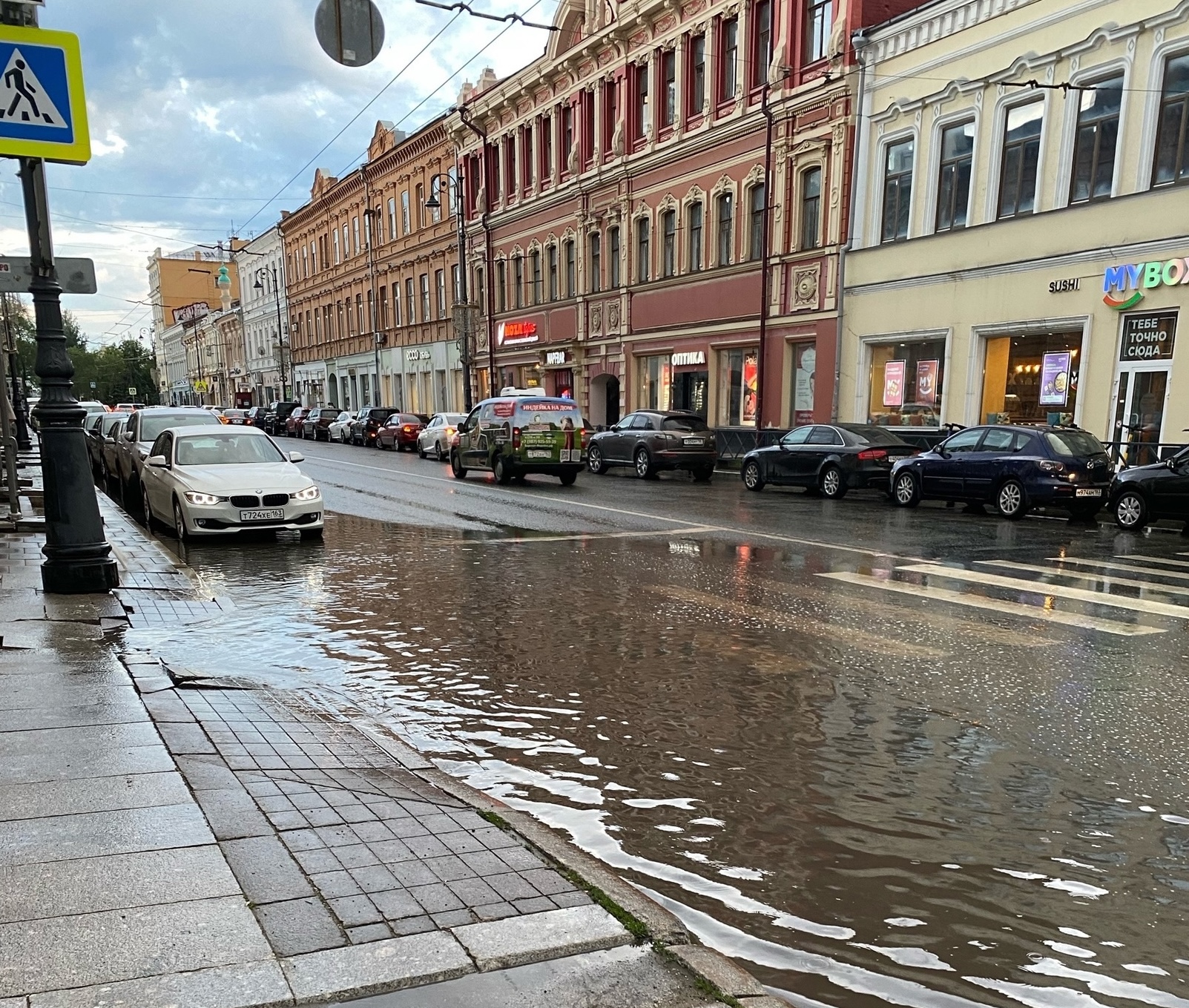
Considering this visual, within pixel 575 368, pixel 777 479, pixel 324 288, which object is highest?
pixel 324 288

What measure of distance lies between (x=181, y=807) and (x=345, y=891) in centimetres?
97

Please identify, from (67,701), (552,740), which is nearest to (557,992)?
(552,740)

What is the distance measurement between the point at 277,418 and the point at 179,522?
1754 inches

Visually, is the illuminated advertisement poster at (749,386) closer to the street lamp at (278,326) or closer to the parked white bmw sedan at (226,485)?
the parked white bmw sedan at (226,485)

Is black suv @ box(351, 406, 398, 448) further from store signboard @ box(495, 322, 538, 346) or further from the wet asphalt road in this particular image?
the wet asphalt road

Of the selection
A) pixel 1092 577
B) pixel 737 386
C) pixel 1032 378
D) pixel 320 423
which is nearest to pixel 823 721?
pixel 1092 577

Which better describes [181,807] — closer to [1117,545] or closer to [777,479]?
[1117,545]

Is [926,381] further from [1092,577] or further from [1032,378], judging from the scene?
[1092,577]

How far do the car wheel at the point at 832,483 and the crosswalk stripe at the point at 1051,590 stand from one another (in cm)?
782

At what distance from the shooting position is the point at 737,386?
2719cm

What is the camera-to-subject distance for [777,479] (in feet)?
62.2

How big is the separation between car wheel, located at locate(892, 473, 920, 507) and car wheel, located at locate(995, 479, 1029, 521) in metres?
1.70

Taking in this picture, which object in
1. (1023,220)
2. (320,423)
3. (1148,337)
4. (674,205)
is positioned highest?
(674,205)

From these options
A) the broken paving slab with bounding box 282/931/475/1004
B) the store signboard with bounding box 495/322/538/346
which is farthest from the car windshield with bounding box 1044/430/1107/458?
the store signboard with bounding box 495/322/538/346
